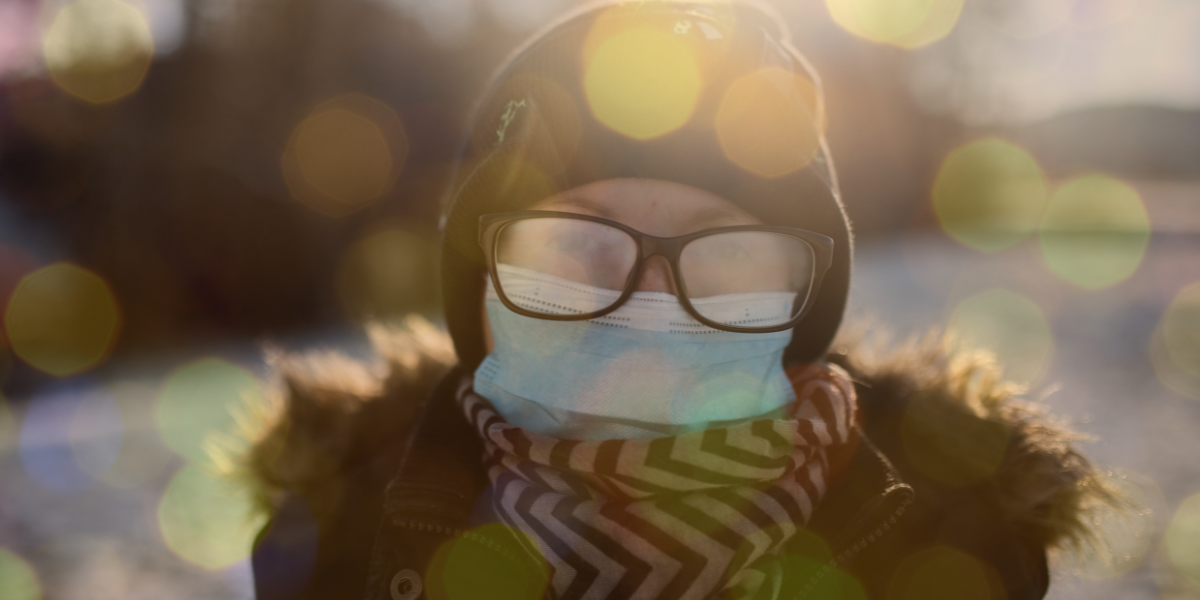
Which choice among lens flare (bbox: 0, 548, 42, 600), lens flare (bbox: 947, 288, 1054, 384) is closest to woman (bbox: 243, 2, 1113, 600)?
lens flare (bbox: 0, 548, 42, 600)

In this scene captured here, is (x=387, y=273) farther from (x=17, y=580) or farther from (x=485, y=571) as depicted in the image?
(x=485, y=571)

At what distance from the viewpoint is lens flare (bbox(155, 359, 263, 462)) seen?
3432mm

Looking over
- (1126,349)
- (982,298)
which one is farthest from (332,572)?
(982,298)

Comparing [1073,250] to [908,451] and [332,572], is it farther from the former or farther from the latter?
[332,572]

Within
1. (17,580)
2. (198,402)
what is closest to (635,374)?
(17,580)

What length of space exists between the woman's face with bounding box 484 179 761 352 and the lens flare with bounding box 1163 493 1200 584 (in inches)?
76.8

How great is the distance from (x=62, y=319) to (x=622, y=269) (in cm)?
700

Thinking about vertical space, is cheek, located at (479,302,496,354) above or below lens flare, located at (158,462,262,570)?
above

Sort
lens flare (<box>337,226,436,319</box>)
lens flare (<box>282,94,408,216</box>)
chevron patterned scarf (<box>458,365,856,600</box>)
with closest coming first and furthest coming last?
chevron patterned scarf (<box>458,365,856,600</box>) → lens flare (<box>282,94,408,216</box>) → lens flare (<box>337,226,436,319</box>)

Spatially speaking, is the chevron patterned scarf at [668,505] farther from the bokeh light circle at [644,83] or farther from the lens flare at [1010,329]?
the lens flare at [1010,329]

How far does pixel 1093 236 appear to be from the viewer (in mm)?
9086

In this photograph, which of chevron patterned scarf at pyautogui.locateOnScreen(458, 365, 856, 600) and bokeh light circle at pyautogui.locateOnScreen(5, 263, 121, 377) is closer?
chevron patterned scarf at pyautogui.locateOnScreen(458, 365, 856, 600)

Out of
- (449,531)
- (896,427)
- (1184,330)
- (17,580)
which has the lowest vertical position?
(17,580)

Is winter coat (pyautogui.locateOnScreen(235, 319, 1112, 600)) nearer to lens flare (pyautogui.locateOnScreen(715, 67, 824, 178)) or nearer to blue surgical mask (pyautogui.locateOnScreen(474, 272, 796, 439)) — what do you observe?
blue surgical mask (pyautogui.locateOnScreen(474, 272, 796, 439))
